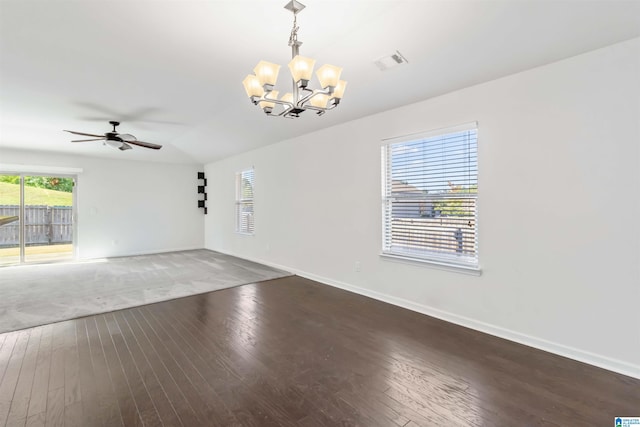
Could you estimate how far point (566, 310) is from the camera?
2.47 m

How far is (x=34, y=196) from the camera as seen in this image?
6457mm

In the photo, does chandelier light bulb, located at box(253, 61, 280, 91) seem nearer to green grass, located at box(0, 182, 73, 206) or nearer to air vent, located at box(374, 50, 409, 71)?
air vent, located at box(374, 50, 409, 71)

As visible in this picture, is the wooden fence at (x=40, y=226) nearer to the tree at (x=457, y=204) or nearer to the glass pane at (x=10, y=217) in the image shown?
the glass pane at (x=10, y=217)

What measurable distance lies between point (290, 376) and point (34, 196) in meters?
7.65

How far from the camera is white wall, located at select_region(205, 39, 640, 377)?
7.31 ft

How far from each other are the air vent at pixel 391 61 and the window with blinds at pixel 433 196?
930mm

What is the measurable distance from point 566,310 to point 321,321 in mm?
2240

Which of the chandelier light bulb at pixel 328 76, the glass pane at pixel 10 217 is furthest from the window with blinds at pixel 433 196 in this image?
the glass pane at pixel 10 217

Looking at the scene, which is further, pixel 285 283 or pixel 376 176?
pixel 285 283

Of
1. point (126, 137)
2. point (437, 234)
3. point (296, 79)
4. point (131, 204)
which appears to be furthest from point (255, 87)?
point (131, 204)

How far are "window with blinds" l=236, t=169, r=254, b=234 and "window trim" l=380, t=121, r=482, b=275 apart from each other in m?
3.59

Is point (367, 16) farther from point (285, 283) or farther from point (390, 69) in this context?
point (285, 283)

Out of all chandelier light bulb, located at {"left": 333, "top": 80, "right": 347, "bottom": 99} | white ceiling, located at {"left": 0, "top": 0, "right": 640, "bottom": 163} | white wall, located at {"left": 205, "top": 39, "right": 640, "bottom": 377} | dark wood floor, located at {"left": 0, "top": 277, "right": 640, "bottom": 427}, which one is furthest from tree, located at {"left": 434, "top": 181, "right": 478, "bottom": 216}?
chandelier light bulb, located at {"left": 333, "top": 80, "right": 347, "bottom": 99}

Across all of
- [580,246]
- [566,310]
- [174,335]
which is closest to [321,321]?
[174,335]
